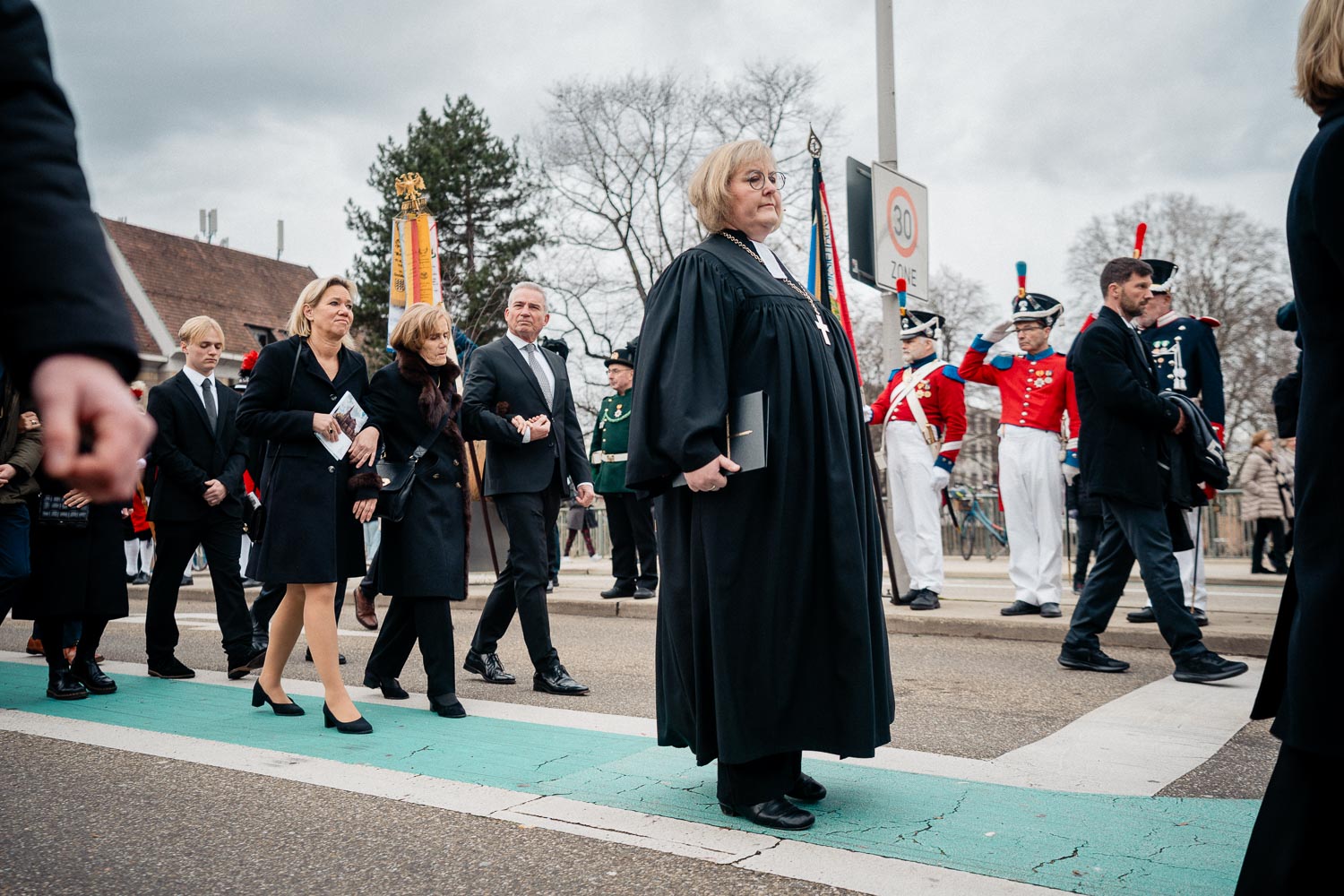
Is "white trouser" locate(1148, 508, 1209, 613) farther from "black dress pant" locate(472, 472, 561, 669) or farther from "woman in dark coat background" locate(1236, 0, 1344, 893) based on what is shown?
"woman in dark coat background" locate(1236, 0, 1344, 893)

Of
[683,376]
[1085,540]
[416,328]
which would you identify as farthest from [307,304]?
[1085,540]

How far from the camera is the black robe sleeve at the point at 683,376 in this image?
3.56m

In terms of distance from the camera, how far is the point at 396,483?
5.50 metres

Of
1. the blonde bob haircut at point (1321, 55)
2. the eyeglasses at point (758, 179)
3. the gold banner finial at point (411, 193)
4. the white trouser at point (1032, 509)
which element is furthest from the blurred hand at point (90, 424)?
the gold banner finial at point (411, 193)

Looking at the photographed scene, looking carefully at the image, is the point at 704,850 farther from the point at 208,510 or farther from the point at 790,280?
the point at 208,510

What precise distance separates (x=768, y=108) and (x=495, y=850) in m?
31.7

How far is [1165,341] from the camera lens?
8383 mm

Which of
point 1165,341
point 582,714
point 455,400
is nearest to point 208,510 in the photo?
point 455,400

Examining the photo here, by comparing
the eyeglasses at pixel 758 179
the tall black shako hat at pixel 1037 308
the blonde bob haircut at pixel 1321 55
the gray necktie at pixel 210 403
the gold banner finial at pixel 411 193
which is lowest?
the gray necktie at pixel 210 403

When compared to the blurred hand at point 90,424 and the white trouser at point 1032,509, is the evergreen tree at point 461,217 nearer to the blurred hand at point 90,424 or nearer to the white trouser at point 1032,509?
the white trouser at point 1032,509

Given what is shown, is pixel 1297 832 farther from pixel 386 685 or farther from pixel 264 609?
pixel 264 609

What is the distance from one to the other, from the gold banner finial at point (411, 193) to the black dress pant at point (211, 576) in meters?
5.89

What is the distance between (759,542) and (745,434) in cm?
34

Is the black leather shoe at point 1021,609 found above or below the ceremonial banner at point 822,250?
below
